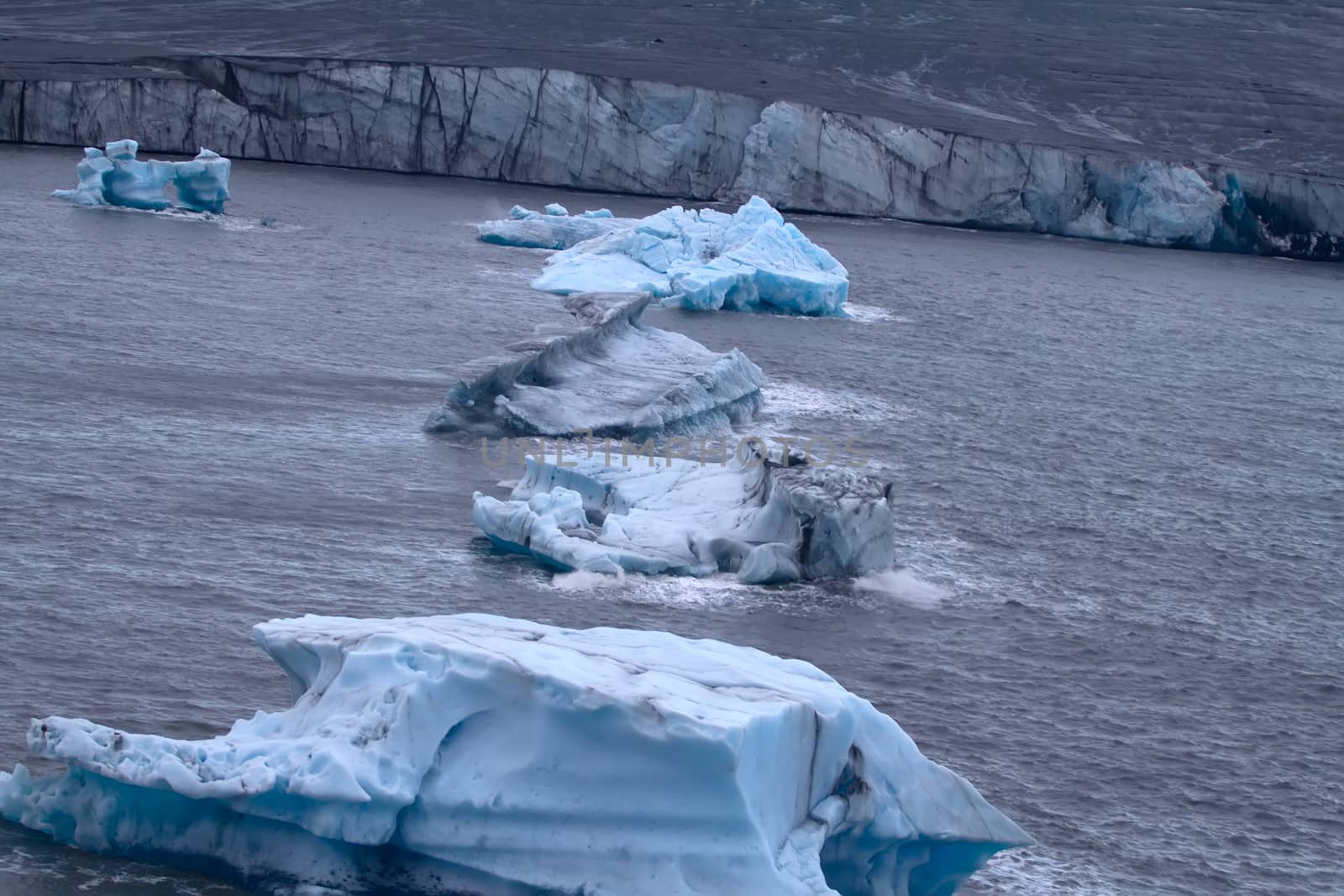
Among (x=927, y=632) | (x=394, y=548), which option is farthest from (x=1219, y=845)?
(x=394, y=548)

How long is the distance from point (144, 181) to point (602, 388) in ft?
45.2

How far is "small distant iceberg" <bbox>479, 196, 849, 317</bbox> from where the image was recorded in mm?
21125

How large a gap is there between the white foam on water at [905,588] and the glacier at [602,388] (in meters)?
3.45

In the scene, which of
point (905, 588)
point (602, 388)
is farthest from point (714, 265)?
point (905, 588)

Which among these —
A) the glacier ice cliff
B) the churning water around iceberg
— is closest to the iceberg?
the churning water around iceberg

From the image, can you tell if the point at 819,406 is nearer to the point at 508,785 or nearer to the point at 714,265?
the point at 714,265

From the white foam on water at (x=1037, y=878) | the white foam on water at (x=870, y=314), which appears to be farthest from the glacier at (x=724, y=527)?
the white foam on water at (x=870, y=314)

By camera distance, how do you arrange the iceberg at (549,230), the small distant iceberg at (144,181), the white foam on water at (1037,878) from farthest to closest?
the iceberg at (549,230) < the small distant iceberg at (144,181) < the white foam on water at (1037,878)

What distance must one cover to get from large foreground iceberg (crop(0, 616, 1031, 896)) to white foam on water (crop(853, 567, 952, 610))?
13.5 feet

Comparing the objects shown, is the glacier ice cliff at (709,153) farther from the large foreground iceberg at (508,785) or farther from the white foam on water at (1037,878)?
the large foreground iceberg at (508,785)

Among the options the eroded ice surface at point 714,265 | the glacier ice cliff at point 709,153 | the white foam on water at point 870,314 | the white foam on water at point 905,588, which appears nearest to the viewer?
the white foam on water at point 905,588

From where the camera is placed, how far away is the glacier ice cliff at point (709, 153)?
32438 millimetres

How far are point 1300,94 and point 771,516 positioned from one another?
3353 cm

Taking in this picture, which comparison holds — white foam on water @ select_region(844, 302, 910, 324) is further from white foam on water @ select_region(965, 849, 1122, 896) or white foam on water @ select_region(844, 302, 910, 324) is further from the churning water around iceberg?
white foam on water @ select_region(965, 849, 1122, 896)
